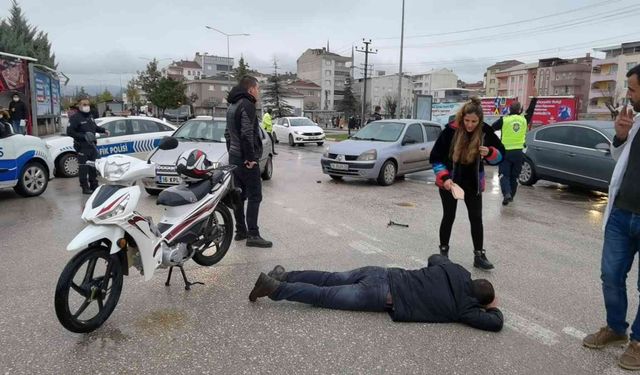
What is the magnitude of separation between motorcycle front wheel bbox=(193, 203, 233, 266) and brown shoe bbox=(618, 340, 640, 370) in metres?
3.64

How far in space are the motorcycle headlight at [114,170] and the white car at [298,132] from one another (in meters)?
20.9

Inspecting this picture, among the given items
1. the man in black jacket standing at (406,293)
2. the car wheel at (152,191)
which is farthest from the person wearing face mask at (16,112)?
the man in black jacket standing at (406,293)

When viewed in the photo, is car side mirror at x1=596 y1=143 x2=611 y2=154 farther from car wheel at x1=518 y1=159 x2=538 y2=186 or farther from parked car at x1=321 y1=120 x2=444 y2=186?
parked car at x1=321 y1=120 x2=444 y2=186

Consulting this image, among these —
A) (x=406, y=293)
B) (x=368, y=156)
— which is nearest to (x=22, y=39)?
(x=368, y=156)

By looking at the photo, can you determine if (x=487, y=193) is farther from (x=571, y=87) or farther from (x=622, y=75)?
(x=571, y=87)

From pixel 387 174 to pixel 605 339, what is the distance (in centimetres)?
781

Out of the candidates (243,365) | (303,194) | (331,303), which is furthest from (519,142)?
(243,365)

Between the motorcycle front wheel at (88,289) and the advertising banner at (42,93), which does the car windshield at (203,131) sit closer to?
the motorcycle front wheel at (88,289)

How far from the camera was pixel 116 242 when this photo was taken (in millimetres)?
3520

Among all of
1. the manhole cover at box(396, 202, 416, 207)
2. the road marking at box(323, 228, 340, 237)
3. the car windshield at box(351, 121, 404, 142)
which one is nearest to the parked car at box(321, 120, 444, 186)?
the car windshield at box(351, 121, 404, 142)

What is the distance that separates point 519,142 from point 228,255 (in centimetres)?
631

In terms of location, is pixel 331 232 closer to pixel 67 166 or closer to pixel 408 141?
pixel 408 141

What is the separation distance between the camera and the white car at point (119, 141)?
11492 mm

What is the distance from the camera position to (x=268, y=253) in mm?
5504
